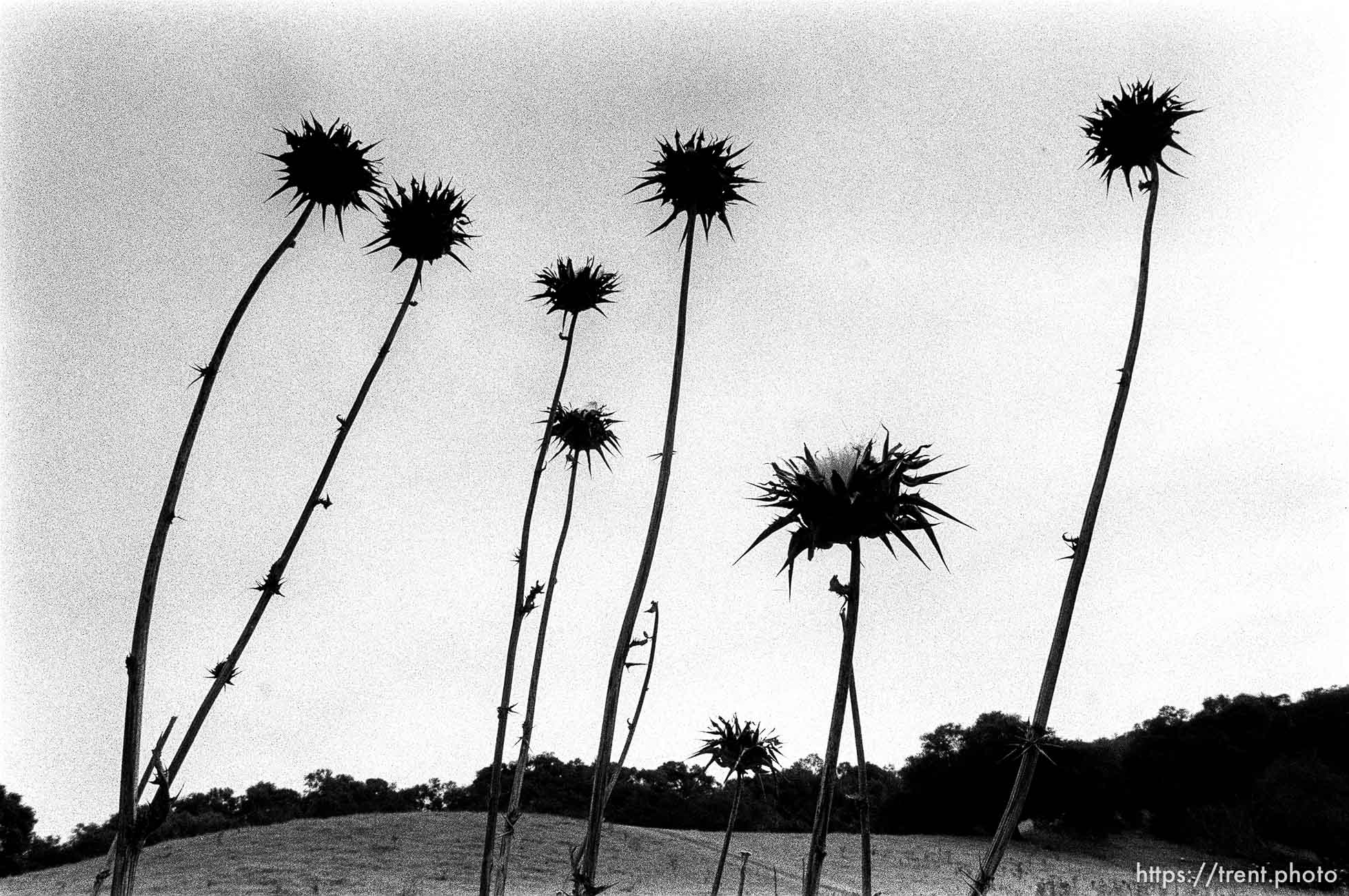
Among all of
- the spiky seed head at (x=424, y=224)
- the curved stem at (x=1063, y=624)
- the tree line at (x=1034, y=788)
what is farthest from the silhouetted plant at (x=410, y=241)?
the tree line at (x=1034, y=788)

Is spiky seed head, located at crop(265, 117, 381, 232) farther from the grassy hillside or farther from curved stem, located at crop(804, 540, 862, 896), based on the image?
the grassy hillside

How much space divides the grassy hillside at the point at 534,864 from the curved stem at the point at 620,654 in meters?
29.0

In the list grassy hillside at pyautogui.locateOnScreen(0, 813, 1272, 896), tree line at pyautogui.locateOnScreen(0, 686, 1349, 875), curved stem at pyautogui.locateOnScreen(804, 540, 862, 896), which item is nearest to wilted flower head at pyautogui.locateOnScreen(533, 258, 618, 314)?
curved stem at pyautogui.locateOnScreen(804, 540, 862, 896)

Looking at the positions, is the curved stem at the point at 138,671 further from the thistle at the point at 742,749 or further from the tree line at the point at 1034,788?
the tree line at the point at 1034,788

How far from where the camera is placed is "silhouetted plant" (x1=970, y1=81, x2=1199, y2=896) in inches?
230

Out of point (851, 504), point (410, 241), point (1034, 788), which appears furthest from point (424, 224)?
point (1034, 788)

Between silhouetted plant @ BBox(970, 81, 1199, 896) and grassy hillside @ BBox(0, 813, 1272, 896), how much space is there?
29921 millimetres

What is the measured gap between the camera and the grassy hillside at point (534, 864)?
123ft

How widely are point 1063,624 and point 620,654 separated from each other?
311 centimetres

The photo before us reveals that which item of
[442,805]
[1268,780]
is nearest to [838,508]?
[1268,780]

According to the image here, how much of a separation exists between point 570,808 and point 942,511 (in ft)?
232

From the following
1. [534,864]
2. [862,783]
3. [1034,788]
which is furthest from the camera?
[1034,788]

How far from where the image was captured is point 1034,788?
64312 millimetres

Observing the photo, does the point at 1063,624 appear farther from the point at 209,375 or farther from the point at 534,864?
the point at 534,864
